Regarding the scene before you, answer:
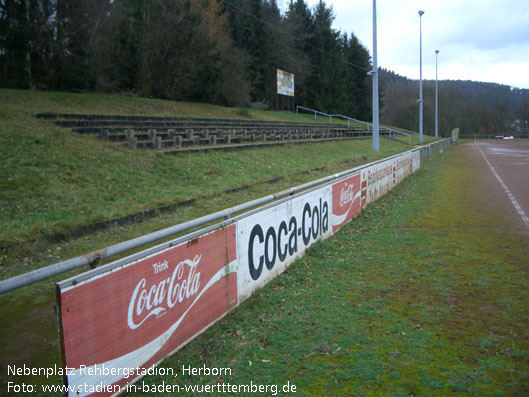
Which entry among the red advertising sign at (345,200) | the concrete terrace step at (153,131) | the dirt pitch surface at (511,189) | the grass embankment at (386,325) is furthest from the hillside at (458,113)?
the grass embankment at (386,325)

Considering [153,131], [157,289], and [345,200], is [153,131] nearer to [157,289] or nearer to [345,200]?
[345,200]

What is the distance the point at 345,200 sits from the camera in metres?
10.5

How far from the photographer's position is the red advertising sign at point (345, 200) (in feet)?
31.6

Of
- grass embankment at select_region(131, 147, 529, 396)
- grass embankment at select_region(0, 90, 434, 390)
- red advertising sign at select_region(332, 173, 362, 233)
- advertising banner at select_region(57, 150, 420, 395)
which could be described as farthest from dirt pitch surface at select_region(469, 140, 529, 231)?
advertising banner at select_region(57, 150, 420, 395)

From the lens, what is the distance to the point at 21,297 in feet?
19.1

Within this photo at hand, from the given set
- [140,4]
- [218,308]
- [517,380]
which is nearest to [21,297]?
[218,308]

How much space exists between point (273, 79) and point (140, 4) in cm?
2792

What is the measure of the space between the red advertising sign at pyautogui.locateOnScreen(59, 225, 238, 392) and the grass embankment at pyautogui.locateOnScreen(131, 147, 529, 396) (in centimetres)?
26

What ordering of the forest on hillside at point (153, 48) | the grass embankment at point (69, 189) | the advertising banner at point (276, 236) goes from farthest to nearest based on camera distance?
the forest on hillside at point (153, 48) < the advertising banner at point (276, 236) < the grass embankment at point (69, 189)

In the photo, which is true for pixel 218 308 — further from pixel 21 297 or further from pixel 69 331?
pixel 21 297

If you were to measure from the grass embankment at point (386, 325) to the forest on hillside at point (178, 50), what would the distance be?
24.6 meters

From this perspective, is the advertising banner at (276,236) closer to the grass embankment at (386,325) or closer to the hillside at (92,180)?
the grass embankment at (386,325)

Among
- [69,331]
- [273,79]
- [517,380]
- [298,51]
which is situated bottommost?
[517,380]

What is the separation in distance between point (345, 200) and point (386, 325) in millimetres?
5747
